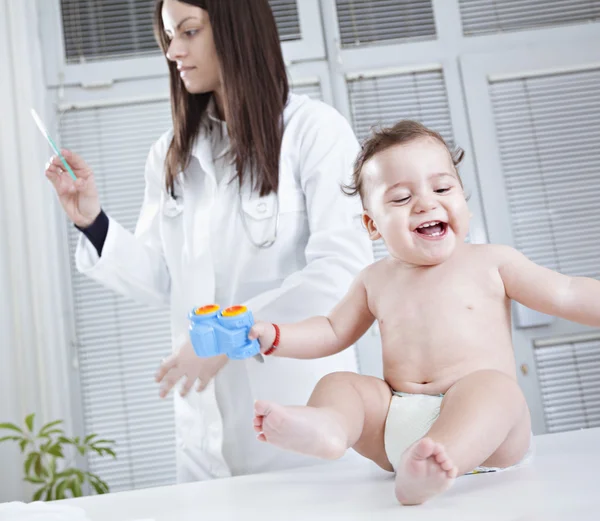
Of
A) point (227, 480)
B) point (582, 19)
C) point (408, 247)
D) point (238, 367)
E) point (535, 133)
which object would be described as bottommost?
point (227, 480)

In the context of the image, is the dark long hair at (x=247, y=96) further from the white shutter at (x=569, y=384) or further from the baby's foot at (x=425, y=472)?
the white shutter at (x=569, y=384)

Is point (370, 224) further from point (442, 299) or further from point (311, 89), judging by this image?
point (311, 89)

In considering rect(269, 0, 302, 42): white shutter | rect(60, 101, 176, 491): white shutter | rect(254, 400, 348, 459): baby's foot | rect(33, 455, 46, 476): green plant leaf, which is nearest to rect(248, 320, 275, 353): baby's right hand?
rect(254, 400, 348, 459): baby's foot

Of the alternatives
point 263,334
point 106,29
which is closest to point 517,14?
point 106,29

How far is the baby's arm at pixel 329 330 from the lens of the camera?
96cm

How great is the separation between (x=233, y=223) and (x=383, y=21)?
1661 millimetres

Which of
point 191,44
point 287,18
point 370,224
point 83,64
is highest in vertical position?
point 287,18

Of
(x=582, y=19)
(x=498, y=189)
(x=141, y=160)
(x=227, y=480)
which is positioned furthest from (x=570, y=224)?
(x=227, y=480)

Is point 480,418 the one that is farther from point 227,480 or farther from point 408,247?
point 227,480

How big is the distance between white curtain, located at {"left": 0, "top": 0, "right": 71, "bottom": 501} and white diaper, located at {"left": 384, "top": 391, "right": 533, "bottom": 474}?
1771 millimetres

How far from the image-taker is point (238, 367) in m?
1.25

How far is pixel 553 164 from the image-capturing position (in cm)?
258

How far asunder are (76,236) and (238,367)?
4.75 feet

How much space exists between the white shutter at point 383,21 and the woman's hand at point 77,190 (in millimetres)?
1584
